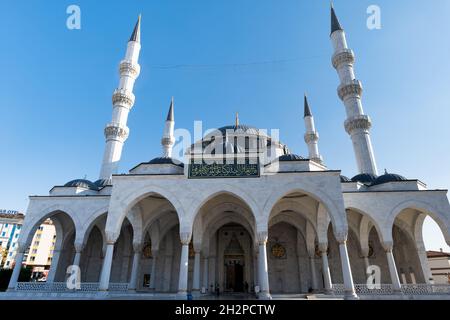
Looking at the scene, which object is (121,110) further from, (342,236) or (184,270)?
(342,236)

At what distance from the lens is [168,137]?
22844 mm

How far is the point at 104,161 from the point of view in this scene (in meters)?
17.0

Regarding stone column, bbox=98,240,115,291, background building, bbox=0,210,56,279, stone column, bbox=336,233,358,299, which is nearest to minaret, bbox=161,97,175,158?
stone column, bbox=98,240,115,291

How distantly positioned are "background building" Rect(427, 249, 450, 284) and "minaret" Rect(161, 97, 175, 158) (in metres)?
23.6

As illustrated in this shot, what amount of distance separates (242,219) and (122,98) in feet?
36.7

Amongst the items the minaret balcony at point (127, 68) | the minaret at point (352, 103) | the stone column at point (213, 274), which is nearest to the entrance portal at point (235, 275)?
the stone column at point (213, 274)

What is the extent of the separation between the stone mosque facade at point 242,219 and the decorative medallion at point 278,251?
0.05 meters

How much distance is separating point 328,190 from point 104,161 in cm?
Answer: 1325

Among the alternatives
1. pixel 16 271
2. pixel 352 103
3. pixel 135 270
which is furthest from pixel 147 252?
pixel 352 103

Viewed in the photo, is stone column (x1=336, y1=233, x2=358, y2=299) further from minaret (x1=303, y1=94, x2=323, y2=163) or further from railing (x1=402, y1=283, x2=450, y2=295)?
minaret (x1=303, y1=94, x2=323, y2=163)
